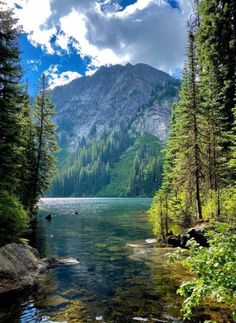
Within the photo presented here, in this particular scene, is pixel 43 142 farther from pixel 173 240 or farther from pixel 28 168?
pixel 173 240

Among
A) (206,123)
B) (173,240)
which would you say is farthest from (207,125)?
(173,240)

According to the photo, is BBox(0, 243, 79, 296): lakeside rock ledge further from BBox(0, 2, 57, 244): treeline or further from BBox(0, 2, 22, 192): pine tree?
BBox(0, 2, 22, 192): pine tree

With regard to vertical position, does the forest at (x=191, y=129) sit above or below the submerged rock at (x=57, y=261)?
above

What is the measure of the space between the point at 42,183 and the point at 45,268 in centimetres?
2119

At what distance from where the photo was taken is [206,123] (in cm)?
3697

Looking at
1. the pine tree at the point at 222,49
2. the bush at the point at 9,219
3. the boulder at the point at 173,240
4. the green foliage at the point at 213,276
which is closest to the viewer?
the green foliage at the point at 213,276

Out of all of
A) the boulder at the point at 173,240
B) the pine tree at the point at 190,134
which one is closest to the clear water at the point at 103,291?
the boulder at the point at 173,240

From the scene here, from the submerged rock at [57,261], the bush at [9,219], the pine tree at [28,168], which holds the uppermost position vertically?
the pine tree at [28,168]

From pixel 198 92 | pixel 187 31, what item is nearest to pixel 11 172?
pixel 198 92

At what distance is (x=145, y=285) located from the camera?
19.6 meters

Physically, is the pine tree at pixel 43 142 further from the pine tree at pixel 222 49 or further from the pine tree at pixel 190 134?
the pine tree at pixel 222 49

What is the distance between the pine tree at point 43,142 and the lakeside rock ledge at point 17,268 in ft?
66.6

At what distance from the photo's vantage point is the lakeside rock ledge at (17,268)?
59.3 feet

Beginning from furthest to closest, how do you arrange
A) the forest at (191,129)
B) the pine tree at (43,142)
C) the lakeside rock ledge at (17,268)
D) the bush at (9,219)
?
the pine tree at (43,142)
the forest at (191,129)
the bush at (9,219)
the lakeside rock ledge at (17,268)
